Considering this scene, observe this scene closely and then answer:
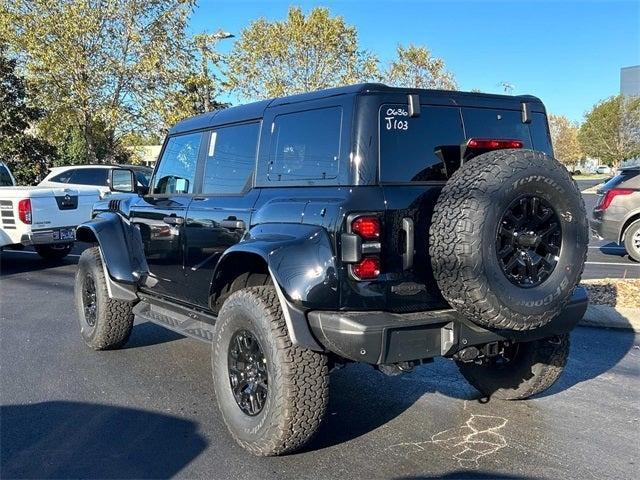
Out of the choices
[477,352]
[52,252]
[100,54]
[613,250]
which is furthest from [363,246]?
[100,54]

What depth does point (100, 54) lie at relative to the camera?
19797 mm

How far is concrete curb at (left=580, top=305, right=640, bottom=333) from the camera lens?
6.36 m

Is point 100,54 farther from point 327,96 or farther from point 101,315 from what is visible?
point 327,96

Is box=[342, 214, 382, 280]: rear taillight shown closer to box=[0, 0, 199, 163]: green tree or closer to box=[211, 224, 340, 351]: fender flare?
box=[211, 224, 340, 351]: fender flare

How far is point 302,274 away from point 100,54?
18907 millimetres

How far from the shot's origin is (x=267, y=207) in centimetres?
378

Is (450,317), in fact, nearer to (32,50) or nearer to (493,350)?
(493,350)

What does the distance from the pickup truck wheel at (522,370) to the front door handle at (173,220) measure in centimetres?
234

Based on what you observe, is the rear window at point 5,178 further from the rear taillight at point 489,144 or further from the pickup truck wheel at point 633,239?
the pickup truck wheel at point 633,239

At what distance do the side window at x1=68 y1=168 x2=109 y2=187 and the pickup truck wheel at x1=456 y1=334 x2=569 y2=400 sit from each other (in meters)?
11.4

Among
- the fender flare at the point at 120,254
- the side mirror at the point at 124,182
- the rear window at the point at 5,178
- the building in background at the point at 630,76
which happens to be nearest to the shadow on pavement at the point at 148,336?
the fender flare at the point at 120,254

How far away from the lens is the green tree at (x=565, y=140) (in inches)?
3170

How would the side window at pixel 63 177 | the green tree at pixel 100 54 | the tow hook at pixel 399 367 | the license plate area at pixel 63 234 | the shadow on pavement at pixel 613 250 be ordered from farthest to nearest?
the green tree at pixel 100 54
the side window at pixel 63 177
the shadow on pavement at pixel 613 250
the license plate area at pixel 63 234
the tow hook at pixel 399 367

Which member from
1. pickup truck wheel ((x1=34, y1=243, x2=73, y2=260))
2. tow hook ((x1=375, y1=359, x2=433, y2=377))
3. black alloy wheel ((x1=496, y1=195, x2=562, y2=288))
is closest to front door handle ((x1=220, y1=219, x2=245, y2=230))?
tow hook ((x1=375, y1=359, x2=433, y2=377))
